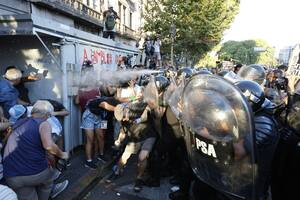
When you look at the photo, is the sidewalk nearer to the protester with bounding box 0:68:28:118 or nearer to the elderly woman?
the elderly woman

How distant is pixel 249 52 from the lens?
228ft

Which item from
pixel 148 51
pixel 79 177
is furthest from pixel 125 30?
pixel 79 177

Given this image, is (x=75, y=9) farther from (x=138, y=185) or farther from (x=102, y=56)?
(x=138, y=185)

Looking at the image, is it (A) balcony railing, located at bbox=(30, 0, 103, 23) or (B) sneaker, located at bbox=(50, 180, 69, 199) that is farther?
(A) balcony railing, located at bbox=(30, 0, 103, 23)

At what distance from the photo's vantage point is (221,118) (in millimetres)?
1815

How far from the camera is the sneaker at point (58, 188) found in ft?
14.4

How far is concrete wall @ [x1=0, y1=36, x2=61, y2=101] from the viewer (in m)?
5.62

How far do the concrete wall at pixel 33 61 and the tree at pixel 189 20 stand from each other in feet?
48.7

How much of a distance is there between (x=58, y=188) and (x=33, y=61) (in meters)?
2.50

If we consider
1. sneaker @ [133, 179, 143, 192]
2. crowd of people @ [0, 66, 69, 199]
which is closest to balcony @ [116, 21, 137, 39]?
sneaker @ [133, 179, 143, 192]

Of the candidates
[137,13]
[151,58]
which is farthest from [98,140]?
[137,13]

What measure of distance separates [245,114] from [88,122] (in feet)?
14.3

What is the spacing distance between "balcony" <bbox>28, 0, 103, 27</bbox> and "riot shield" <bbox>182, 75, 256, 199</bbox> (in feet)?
43.0

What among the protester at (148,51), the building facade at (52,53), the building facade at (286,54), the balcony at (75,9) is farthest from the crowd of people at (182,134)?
the building facade at (286,54)
